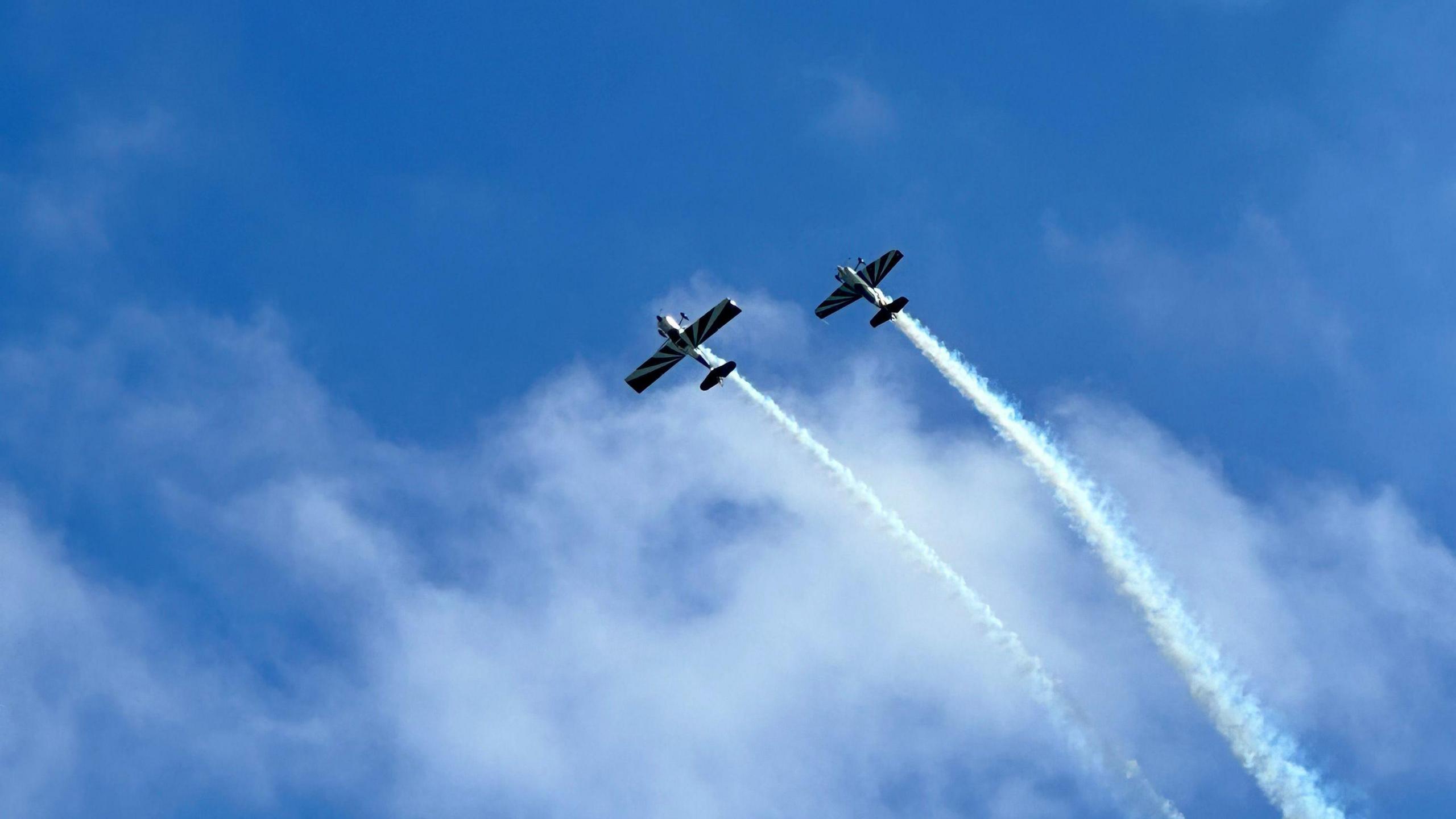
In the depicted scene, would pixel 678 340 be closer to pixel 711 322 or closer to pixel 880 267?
pixel 711 322

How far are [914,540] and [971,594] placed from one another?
5750 millimetres

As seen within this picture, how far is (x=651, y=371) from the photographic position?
12488 cm

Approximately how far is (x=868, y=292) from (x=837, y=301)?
308 centimetres

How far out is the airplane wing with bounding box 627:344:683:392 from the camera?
124500 millimetres

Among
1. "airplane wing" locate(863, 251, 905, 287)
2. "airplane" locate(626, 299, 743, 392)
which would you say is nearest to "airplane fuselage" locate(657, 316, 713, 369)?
"airplane" locate(626, 299, 743, 392)

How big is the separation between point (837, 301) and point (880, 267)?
183 inches

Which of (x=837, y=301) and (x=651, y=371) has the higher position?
(x=837, y=301)

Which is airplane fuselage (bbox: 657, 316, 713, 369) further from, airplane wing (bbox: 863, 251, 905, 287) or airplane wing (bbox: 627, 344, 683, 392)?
airplane wing (bbox: 863, 251, 905, 287)

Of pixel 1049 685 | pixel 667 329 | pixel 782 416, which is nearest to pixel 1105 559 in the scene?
pixel 1049 685

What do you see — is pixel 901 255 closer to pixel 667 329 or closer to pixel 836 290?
pixel 836 290

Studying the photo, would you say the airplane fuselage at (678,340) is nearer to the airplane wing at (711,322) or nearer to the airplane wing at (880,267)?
the airplane wing at (711,322)

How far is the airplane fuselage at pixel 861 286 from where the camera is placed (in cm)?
12706

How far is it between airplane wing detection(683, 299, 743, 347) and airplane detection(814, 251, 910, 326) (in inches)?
405

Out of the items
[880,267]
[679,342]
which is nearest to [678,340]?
[679,342]
